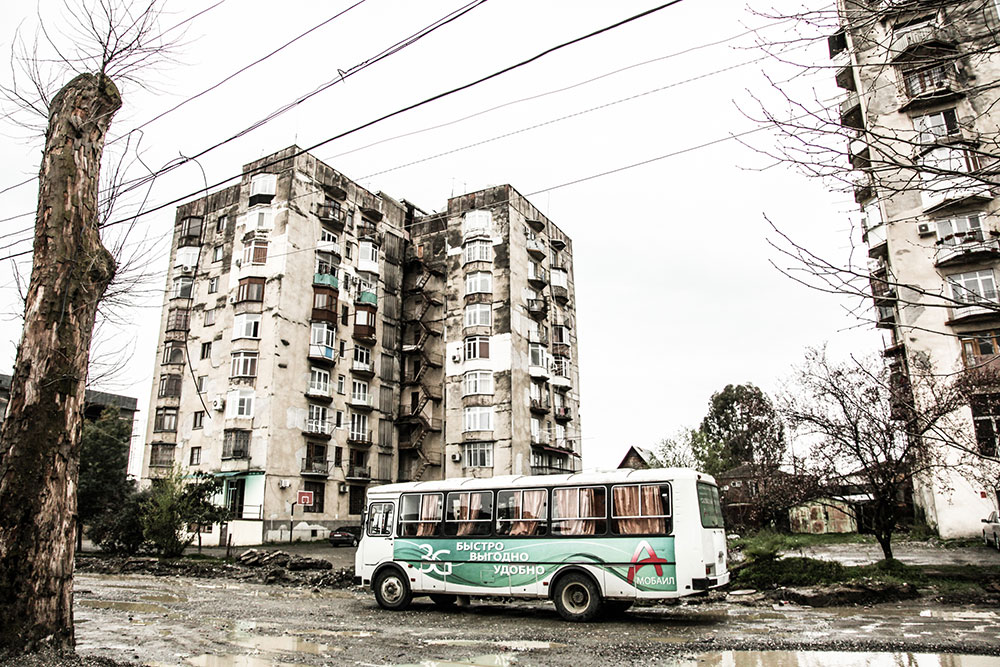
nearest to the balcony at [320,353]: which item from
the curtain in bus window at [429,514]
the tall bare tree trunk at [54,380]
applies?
the curtain in bus window at [429,514]

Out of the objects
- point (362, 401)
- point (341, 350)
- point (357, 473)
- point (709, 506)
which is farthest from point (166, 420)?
point (709, 506)

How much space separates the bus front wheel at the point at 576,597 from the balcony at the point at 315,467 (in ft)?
100

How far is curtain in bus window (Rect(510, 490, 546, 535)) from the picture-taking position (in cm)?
1464

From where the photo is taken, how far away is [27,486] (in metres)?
7.90

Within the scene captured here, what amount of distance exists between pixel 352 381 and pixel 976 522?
37.0 metres

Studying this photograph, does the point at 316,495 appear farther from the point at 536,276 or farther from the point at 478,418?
the point at 536,276

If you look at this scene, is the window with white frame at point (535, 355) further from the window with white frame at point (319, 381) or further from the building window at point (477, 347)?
the window with white frame at point (319, 381)

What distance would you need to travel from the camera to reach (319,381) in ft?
145

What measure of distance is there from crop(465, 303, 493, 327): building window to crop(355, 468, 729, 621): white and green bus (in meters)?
30.2

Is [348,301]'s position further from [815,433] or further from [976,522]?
[976,522]

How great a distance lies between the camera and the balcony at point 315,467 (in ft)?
136

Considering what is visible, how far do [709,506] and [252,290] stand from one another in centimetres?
3638

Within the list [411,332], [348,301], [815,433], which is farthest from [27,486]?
[411,332]

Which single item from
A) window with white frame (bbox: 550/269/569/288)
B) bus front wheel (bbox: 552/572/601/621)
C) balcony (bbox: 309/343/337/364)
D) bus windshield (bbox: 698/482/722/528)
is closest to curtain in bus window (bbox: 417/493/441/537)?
bus front wheel (bbox: 552/572/601/621)
